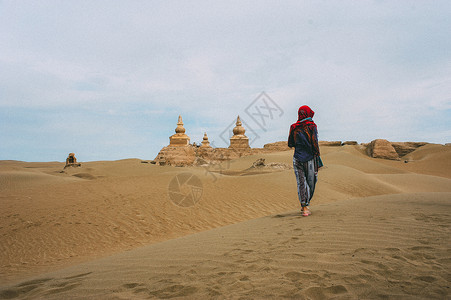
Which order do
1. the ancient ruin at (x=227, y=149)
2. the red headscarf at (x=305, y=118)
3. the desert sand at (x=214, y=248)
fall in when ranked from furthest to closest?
the ancient ruin at (x=227, y=149) → the red headscarf at (x=305, y=118) → the desert sand at (x=214, y=248)

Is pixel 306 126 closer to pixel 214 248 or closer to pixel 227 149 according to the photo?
pixel 214 248

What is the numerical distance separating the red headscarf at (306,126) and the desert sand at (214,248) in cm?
147

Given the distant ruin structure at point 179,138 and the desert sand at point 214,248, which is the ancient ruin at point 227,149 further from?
the desert sand at point 214,248

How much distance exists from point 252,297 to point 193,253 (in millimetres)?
1731

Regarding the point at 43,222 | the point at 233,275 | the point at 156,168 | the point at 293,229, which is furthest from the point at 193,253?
the point at 156,168

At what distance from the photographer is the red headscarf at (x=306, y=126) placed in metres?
5.41

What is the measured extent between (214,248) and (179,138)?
2983 centimetres

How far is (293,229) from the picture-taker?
4297 millimetres

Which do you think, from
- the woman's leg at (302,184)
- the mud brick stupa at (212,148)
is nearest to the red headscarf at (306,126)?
the woman's leg at (302,184)

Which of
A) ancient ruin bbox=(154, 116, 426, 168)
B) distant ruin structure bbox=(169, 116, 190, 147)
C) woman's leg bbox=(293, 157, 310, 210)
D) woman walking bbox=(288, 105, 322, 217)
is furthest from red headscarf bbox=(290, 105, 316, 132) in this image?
distant ruin structure bbox=(169, 116, 190, 147)

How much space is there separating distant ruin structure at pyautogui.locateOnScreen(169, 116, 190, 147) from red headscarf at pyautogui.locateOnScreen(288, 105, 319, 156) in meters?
27.8

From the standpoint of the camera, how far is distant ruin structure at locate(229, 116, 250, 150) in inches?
1416

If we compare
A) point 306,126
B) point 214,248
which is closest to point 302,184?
point 306,126

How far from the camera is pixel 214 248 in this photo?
3840 mm
